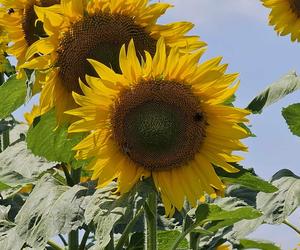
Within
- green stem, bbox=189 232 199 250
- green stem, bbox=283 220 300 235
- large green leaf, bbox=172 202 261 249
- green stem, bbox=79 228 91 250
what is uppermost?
large green leaf, bbox=172 202 261 249

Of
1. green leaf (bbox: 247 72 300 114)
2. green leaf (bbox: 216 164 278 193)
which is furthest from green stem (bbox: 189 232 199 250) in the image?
green leaf (bbox: 216 164 278 193)

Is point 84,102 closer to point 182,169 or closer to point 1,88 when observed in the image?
point 182,169

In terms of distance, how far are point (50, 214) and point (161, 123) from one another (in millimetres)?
563

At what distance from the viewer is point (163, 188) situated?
2887mm

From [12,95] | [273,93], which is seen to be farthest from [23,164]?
[273,93]

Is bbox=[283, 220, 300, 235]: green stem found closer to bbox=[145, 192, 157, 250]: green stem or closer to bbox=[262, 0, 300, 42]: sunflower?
bbox=[262, 0, 300, 42]: sunflower

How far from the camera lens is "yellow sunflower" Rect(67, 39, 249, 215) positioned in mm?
2826

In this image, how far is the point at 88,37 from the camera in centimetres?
312

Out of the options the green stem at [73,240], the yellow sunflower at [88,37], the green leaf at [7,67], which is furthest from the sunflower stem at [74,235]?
the green leaf at [7,67]

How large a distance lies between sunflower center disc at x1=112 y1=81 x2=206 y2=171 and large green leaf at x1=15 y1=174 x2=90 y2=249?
1.04ft

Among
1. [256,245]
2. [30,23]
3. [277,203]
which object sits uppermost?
[30,23]

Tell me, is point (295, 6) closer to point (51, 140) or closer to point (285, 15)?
point (285, 15)

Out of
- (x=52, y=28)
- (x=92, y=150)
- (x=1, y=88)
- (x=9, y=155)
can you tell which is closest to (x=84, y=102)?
(x=92, y=150)

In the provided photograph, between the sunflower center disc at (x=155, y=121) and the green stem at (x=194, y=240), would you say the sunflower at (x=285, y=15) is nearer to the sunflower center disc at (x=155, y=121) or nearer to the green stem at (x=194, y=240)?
the green stem at (x=194, y=240)
